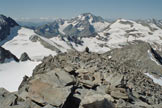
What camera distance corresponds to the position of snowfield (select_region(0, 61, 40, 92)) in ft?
262

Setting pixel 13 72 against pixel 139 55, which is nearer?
pixel 139 55

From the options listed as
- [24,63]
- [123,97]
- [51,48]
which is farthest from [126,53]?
[51,48]

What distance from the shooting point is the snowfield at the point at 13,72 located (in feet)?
262

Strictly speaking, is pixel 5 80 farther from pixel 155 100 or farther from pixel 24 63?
pixel 155 100

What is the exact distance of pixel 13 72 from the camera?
97875mm

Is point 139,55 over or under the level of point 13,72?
over

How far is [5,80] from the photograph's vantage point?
85.4 meters

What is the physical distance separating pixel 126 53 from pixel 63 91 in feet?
231

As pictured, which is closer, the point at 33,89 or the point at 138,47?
the point at 33,89

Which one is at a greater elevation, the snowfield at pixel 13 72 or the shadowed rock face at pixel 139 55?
the shadowed rock face at pixel 139 55

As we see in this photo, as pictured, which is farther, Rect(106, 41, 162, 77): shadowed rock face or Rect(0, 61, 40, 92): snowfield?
Rect(0, 61, 40, 92): snowfield

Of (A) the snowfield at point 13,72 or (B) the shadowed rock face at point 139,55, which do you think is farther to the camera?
(A) the snowfield at point 13,72

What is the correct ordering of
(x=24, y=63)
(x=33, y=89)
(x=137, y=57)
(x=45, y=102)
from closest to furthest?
(x=45, y=102) → (x=33, y=89) → (x=137, y=57) → (x=24, y=63)

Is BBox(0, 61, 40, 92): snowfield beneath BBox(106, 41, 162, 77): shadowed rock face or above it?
beneath
